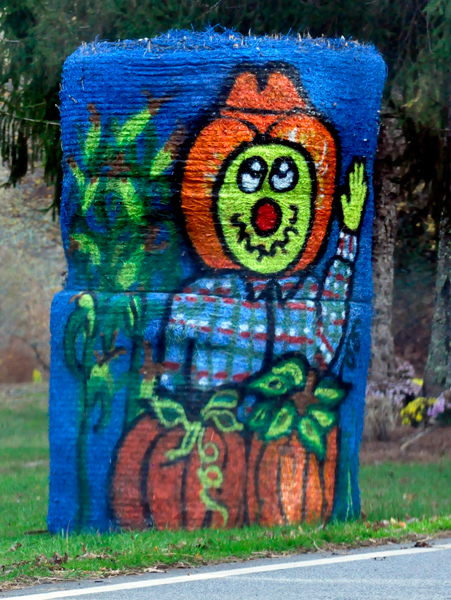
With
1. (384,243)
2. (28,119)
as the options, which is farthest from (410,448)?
(28,119)

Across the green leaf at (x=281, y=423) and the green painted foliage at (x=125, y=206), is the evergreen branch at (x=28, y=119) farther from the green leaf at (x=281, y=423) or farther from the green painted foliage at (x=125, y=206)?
the green leaf at (x=281, y=423)

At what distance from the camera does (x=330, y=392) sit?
29.0ft

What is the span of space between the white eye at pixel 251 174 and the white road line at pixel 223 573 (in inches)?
97.7

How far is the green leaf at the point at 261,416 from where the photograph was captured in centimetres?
860

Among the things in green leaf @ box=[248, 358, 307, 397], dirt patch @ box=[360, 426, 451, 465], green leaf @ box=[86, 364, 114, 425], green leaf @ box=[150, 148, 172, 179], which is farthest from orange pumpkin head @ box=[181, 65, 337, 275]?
dirt patch @ box=[360, 426, 451, 465]

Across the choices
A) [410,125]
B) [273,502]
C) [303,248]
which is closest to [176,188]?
[303,248]

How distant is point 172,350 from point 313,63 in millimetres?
2118

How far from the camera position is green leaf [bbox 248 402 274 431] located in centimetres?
860

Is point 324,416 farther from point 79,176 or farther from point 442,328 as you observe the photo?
point 442,328

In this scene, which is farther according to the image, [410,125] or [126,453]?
[410,125]

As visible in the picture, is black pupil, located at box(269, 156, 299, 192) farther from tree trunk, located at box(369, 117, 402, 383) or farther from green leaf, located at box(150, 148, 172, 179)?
tree trunk, located at box(369, 117, 402, 383)

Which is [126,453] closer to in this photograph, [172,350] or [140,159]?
[172,350]

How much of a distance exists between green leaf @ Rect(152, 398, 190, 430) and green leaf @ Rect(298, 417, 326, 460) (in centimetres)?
80

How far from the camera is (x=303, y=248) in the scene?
28.8 feet
